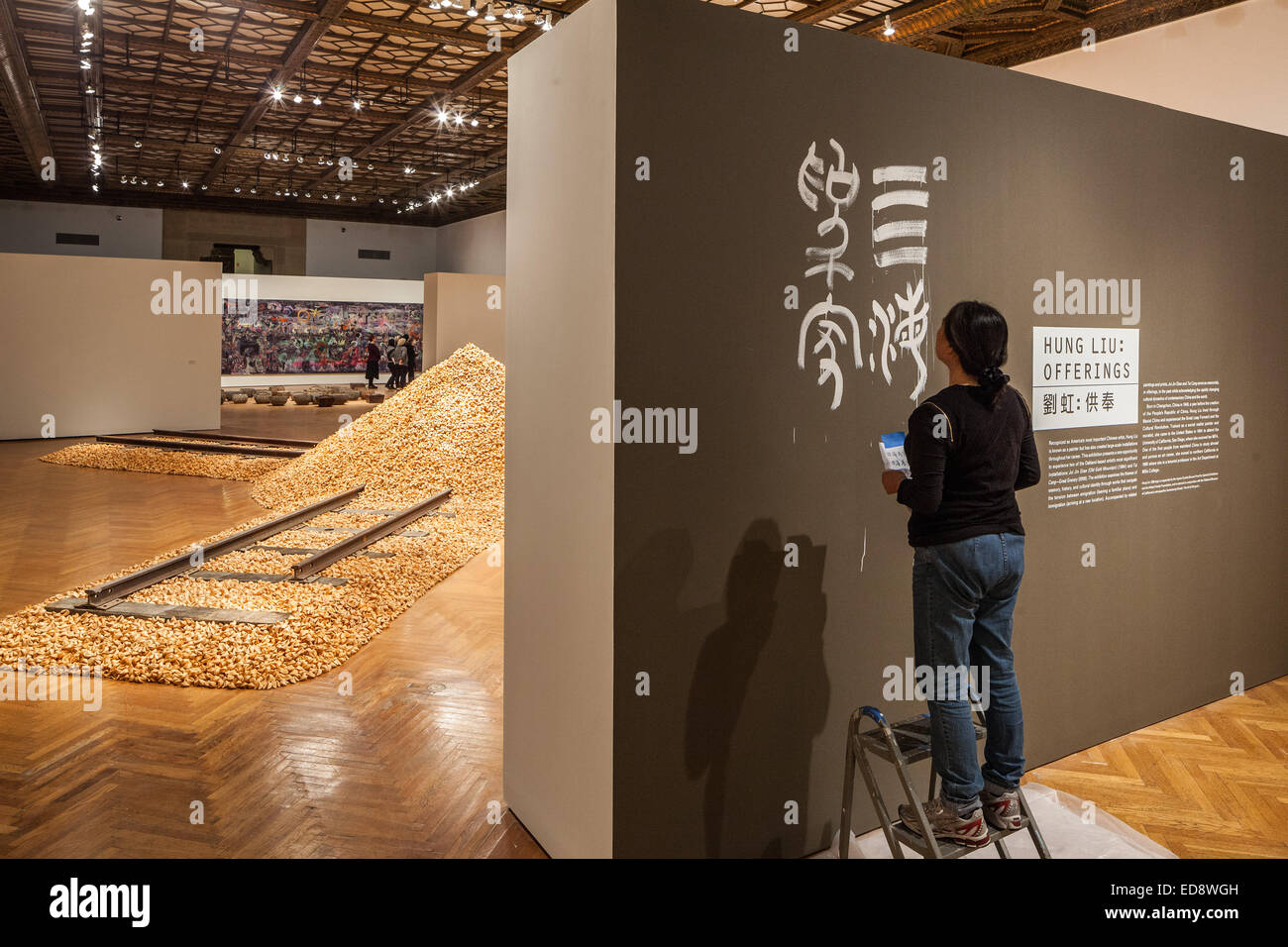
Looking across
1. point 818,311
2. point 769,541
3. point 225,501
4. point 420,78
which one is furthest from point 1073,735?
point 420,78

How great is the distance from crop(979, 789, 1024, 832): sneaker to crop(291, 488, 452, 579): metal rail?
215 inches

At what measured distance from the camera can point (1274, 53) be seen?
7723 mm

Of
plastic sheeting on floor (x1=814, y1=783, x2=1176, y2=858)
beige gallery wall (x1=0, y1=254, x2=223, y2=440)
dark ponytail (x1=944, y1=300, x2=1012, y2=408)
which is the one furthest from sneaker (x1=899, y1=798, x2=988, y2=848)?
beige gallery wall (x1=0, y1=254, x2=223, y2=440)

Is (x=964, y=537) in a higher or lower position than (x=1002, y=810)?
higher

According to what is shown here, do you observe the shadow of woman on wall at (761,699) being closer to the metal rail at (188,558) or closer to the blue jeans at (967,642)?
the blue jeans at (967,642)

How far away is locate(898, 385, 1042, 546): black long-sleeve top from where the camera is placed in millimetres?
2691

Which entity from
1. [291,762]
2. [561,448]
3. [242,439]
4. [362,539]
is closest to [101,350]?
[242,439]

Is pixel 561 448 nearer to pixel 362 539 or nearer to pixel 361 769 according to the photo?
pixel 361 769

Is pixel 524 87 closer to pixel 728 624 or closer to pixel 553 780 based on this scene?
pixel 728 624

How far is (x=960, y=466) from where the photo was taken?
2.76 metres

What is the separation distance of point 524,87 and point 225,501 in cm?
846

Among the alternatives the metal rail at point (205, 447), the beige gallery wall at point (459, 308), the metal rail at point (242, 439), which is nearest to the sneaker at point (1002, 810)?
the metal rail at point (205, 447)

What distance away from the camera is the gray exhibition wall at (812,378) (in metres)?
2.92

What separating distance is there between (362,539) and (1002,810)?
20.8ft
